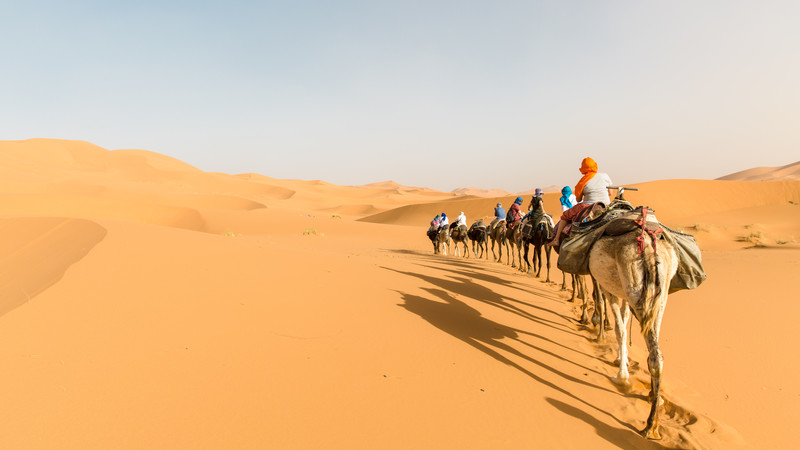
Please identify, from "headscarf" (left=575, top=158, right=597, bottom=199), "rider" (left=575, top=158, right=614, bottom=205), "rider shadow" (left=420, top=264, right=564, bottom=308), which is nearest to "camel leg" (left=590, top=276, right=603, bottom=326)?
"rider" (left=575, top=158, right=614, bottom=205)

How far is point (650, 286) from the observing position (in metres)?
3.94

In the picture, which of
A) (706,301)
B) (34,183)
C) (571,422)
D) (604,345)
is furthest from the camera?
(34,183)

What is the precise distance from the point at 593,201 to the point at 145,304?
21.9 feet

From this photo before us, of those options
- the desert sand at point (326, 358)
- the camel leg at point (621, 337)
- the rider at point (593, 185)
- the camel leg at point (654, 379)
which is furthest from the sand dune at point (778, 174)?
the camel leg at point (654, 379)

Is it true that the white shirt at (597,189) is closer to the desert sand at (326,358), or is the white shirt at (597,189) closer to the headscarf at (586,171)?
the headscarf at (586,171)

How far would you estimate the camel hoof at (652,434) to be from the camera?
11.3 ft

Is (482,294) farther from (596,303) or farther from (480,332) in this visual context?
(480,332)

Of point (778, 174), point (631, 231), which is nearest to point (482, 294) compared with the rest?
point (631, 231)

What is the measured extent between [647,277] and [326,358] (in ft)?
11.1

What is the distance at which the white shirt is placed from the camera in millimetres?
6508

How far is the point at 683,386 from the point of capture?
180 inches

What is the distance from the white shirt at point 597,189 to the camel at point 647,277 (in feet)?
7.03

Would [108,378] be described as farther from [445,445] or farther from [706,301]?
[706,301]

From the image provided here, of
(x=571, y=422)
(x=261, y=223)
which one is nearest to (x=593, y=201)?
(x=571, y=422)
